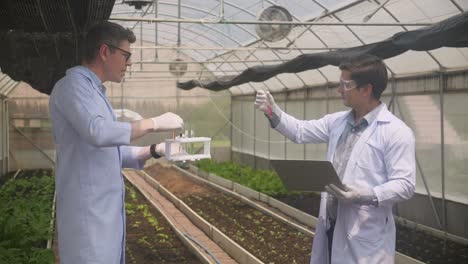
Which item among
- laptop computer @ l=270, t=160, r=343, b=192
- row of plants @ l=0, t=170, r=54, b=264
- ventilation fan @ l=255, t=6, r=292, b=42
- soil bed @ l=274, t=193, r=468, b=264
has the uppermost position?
ventilation fan @ l=255, t=6, r=292, b=42

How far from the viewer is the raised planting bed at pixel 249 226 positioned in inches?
292

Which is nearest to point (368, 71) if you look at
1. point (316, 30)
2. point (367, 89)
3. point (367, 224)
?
point (367, 89)

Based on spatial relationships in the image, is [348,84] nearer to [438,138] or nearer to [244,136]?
[438,138]

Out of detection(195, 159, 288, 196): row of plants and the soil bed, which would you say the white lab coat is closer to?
the soil bed

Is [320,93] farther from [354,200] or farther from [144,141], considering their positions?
[354,200]

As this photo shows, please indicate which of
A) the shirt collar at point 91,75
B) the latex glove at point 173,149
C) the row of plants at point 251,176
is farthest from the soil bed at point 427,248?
the shirt collar at point 91,75

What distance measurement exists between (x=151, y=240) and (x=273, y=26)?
3230 millimetres

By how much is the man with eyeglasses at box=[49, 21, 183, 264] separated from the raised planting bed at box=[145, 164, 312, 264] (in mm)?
4671

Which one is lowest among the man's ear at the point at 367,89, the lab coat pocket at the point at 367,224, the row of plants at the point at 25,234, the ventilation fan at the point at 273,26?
the row of plants at the point at 25,234

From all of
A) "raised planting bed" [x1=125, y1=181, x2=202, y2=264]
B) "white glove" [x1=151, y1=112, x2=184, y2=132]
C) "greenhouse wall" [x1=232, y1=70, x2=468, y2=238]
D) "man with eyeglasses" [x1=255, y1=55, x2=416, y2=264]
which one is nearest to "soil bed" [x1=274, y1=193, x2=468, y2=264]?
"greenhouse wall" [x1=232, y1=70, x2=468, y2=238]

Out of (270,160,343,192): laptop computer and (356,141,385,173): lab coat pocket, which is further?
(356,141,385,173): lab coat pocket

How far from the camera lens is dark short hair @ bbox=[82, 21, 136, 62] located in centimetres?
262

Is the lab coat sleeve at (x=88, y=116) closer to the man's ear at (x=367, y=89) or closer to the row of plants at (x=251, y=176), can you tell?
the man's ear at (x=367, y=89)

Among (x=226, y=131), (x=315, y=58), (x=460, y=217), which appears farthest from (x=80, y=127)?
(x=226, y=131)
